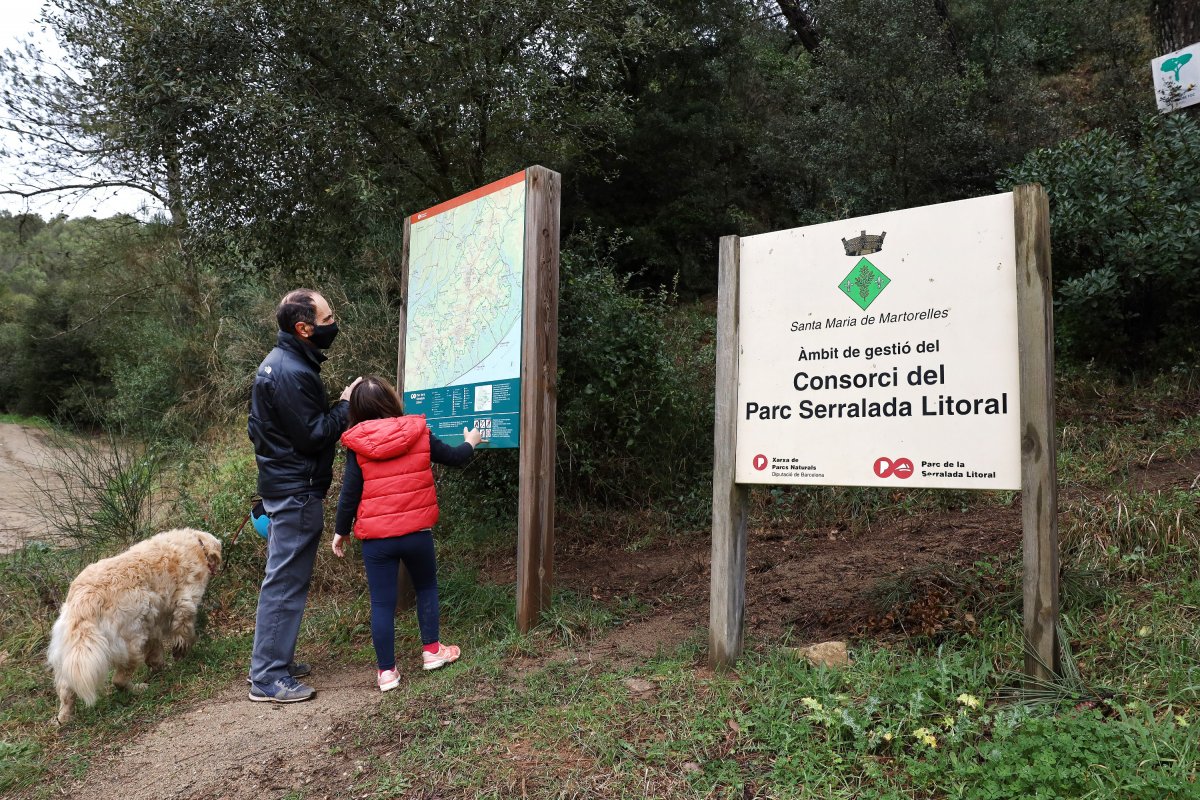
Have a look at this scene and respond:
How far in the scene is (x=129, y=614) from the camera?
4.51 m

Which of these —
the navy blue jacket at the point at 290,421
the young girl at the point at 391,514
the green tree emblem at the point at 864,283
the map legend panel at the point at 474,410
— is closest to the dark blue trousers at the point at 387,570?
the young girl at the point at 391,514

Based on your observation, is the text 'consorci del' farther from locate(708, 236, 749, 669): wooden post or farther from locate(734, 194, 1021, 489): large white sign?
locate(708, 236, 749, 669): wooden post

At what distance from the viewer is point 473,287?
5.21 m

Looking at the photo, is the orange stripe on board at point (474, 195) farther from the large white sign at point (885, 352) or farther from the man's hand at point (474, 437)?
the large white sign at point (885, 352)

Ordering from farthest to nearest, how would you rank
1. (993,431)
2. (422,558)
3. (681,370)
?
(681,370) < (422,558) < (993,431)

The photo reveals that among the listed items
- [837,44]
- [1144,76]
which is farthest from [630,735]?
[1144,76]

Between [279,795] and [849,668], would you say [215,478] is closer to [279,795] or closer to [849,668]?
[279,795]

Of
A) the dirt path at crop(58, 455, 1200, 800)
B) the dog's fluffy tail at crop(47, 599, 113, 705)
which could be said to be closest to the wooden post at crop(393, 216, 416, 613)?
the dirt path at crop(58, 455, 1200, 800)

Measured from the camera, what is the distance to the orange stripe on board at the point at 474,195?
4921 mm

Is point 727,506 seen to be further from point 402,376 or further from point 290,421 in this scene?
point 402,376

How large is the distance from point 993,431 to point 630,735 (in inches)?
75.4

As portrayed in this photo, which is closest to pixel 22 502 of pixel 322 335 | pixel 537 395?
pixel 322 335

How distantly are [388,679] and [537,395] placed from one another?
1.78 m

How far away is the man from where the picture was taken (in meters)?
4.36
